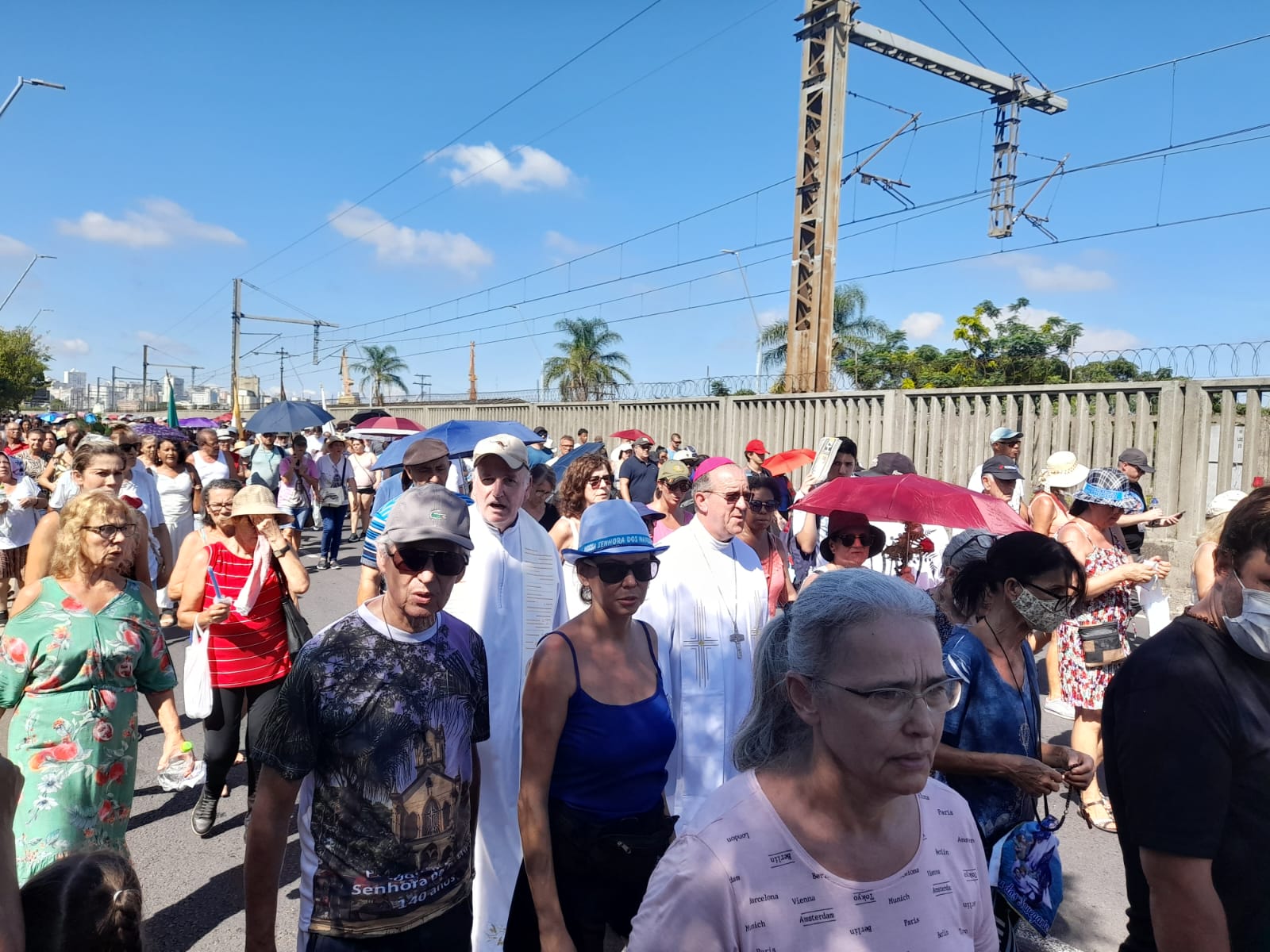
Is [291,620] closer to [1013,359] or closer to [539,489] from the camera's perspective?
[539,489]

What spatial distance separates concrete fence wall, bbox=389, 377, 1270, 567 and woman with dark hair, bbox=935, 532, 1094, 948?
26.7ft

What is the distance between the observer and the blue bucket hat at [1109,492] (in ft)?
17.9

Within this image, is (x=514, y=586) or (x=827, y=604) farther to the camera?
(x=514, y=586)

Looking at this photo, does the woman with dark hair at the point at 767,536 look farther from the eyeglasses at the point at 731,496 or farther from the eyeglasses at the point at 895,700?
the eyeglasses at the point at 895,700

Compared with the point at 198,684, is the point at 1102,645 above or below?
above

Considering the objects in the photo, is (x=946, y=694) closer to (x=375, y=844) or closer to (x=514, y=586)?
(x=375, y=844)

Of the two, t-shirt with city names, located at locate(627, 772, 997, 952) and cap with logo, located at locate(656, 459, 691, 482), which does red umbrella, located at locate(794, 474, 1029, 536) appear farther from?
t-shirt with city names, located at locate(627, 772, 997, 952)

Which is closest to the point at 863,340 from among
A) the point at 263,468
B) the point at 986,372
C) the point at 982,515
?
the point at 986,372

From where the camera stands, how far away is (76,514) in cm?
356

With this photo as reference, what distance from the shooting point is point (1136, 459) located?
923cm

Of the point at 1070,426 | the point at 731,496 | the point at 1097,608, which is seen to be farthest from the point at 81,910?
the point at 1070,426

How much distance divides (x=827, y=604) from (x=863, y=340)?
126ft

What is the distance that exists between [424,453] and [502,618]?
2372 mm

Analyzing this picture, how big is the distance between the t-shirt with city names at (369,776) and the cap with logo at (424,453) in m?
3.33
